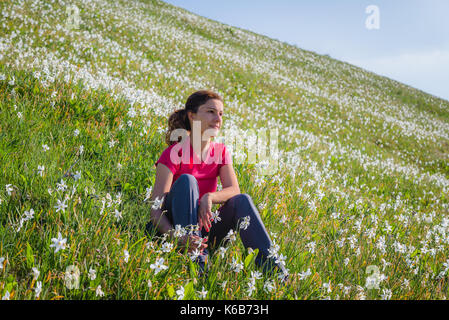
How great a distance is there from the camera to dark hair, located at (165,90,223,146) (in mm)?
3516

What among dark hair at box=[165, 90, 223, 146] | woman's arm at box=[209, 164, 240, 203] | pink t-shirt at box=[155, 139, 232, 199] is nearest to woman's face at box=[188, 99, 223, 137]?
dark hair at box=[165, 90, 223, 146]

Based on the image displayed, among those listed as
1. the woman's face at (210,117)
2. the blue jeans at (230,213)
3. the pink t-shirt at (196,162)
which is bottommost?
the blue jeans at (230,213)

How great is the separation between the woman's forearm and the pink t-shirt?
32 centimetres

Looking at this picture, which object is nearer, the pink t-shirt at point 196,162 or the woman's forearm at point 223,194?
the woman's forearm at point 223,194

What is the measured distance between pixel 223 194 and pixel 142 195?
105 centimetres

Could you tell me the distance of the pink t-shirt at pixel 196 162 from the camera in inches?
130

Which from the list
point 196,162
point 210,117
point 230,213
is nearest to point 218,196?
point 230,213

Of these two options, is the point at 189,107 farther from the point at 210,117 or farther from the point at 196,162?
the point at 196,162

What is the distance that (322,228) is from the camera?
4227 millimetres

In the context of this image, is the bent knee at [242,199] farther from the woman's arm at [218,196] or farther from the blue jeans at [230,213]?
the woman's arm at [218,196]

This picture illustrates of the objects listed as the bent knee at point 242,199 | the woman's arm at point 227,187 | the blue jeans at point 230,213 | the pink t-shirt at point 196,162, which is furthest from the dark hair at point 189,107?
the bent knee at point 242,199

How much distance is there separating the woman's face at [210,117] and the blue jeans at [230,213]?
694mm

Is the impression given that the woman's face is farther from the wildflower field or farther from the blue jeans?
the wildflower field
